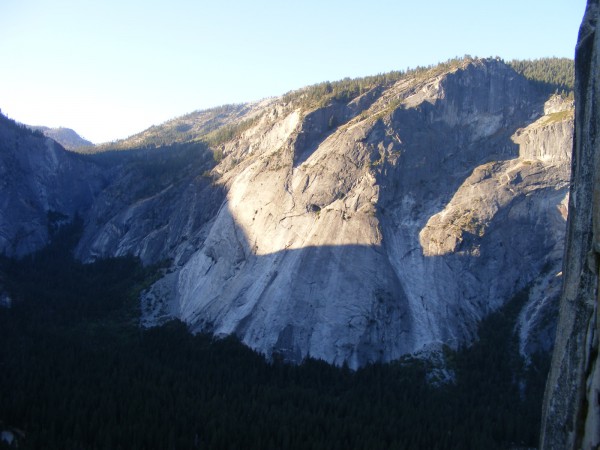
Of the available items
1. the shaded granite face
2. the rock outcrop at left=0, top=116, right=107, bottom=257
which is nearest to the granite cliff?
the rock outcrop at left=0, top=116, right=107, bottom=257

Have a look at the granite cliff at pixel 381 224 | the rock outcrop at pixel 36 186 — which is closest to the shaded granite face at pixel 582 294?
the granite cliff at pixel 381 224

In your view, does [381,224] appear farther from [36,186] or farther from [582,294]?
[36,186]

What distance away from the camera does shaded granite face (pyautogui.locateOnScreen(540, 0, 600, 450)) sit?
51.3 ft

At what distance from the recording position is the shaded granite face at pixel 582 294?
15633 millimetres

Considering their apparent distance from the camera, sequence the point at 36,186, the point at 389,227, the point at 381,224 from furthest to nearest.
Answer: the point at 36,186, the point at 389,227, the point at 381,224

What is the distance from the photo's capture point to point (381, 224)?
290ft

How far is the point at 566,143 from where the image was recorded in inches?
3738

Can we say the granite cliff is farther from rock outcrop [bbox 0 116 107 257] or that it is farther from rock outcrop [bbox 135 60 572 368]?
rock outcrop [bbox 0 116 107 257]

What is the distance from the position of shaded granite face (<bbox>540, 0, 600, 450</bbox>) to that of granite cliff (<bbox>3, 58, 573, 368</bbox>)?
5803cm

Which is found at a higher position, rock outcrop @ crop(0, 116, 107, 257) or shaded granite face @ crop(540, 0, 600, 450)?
rock outcrop @ crop(0, 116, 107, 257)

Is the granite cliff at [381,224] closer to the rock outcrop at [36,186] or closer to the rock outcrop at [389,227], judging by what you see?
the rock outcrop at [389,227]

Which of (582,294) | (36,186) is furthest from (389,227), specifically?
(36,186)

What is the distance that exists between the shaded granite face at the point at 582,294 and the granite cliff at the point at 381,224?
58026 millimetres

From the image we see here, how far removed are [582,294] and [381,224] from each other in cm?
7222
